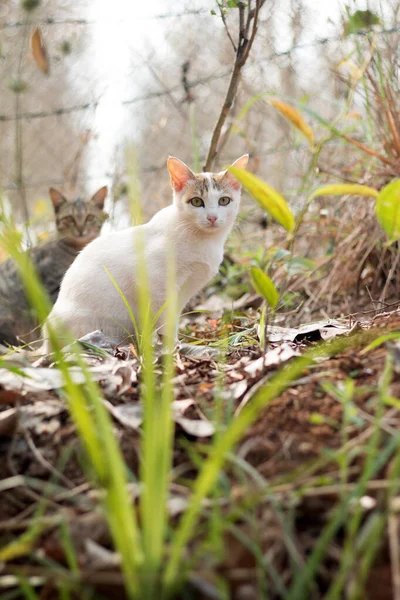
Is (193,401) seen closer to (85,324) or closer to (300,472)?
(300,472)

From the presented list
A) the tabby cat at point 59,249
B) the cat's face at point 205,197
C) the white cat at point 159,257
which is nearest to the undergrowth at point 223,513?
the white cat at point 159,257

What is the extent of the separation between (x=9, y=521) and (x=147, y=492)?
32 centimetres

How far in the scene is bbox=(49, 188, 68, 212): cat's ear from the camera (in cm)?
428

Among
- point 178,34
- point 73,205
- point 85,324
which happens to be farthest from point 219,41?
point 85,324

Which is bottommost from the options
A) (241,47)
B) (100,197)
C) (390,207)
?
(100,197)

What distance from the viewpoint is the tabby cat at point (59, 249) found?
3768 millimetres

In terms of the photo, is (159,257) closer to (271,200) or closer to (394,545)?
(271,200)

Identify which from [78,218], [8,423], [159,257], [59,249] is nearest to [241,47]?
[159,257]

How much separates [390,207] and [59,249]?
3.31 m

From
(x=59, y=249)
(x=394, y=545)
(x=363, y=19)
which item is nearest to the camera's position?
(x=394, y=545)

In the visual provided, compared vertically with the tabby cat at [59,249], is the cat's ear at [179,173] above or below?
above

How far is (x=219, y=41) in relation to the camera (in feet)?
14.3

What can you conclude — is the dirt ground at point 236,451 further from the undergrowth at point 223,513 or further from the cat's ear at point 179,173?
the cat's ear at point 179,173

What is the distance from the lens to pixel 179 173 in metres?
2.60
